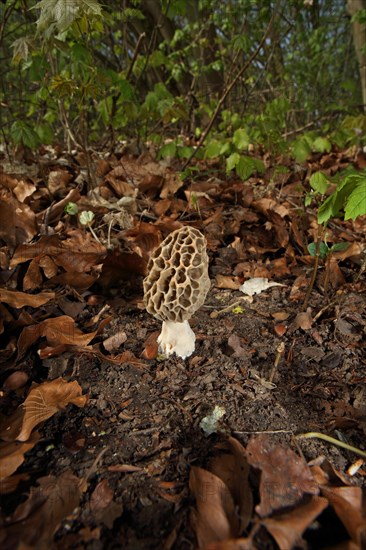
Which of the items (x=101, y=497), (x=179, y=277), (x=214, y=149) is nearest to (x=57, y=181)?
(x=214, y=149)

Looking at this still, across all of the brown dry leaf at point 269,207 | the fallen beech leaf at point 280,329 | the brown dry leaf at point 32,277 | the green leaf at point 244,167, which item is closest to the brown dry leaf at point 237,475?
the fallen beech leaf at point 280,329

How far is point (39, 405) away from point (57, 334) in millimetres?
445

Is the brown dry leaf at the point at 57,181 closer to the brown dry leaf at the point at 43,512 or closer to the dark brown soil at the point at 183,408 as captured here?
the dark brown soil at the point at 183,408

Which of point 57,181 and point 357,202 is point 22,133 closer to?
point 57,181

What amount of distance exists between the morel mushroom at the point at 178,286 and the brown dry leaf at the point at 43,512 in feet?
2.79

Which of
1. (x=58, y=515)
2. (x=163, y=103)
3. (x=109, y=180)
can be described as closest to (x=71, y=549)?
(x=58, y=515)

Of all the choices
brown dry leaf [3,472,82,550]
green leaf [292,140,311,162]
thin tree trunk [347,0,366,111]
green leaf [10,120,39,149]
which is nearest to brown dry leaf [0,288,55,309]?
brown dry leaf [3,472,82,550]

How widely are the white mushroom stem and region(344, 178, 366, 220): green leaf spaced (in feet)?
3.27

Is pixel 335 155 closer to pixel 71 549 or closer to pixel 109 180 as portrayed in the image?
pixel 109 180

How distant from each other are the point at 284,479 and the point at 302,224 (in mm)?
2250

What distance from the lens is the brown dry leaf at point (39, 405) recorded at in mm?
1601

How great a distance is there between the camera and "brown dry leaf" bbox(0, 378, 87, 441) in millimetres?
1601

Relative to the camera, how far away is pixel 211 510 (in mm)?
1310

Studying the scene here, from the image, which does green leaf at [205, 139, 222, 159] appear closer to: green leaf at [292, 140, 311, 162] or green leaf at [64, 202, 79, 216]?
green leaf at [292, 140, 311, 162]
